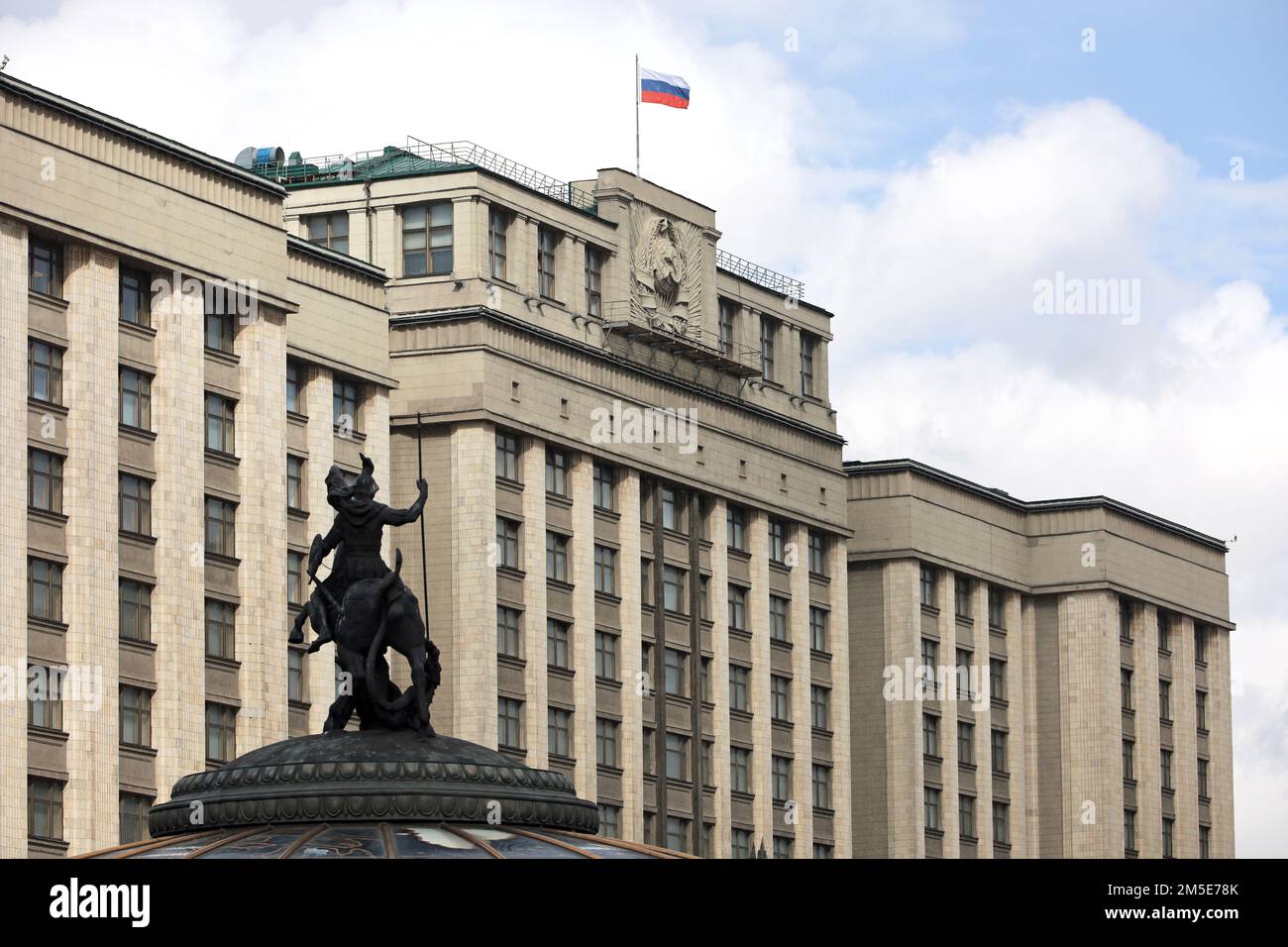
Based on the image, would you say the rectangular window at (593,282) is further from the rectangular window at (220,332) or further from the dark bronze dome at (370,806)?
the dark bronze dome at (370,806)

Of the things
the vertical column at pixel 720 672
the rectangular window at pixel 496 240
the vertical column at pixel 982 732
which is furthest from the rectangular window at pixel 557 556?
the vertical column at pixel 982 732

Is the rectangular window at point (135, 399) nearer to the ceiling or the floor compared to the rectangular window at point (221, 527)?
nearer to the ceiling

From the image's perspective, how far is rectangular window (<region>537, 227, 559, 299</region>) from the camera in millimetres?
105062

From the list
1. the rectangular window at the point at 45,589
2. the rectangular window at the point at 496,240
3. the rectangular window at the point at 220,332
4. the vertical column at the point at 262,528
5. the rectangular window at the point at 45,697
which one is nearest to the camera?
the rectangular window at the point at 45,697

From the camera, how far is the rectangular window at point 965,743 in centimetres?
12356

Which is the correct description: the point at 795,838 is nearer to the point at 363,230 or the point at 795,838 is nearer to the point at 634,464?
the point at 634,464

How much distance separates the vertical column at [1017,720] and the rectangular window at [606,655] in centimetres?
2781

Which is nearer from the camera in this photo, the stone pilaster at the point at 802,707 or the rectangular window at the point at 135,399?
the rectangular window at the point at 135,399

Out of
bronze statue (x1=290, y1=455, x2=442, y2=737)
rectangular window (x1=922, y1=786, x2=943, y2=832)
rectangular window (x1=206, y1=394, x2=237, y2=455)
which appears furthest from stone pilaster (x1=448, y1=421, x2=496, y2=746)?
bronze statue (x1=290, y1=455, x2=442, y2=737)

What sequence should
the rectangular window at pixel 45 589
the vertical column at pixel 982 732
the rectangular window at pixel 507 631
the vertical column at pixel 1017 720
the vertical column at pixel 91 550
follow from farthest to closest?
the vertical column at pixel 1017 720, the vertical column at pixel 982 732, the rectangular window at pixel 507 631, the vertical column at pixel 91 550, the rectangular window at pixel 45 589

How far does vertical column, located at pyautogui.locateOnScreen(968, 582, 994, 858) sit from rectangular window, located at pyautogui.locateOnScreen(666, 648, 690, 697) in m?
20.2

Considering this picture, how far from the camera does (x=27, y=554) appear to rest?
3105 inches

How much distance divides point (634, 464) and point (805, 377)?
1669 centimetres
